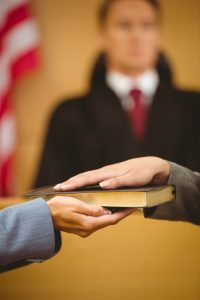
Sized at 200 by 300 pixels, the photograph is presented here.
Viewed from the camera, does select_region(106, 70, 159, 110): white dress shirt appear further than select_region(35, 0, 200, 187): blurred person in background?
Yes

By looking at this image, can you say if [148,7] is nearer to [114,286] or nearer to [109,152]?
[109,152]

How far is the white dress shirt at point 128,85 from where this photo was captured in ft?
5.82

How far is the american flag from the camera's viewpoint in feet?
6.33

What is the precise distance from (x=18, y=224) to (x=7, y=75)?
4.68 feet

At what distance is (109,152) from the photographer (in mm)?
1666

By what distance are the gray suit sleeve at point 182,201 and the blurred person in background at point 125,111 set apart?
863 mm

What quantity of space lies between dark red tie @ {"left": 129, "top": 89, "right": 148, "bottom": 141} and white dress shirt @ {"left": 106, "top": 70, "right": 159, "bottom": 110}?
14 mm

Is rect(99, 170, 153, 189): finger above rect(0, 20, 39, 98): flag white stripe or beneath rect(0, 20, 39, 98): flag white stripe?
beneath

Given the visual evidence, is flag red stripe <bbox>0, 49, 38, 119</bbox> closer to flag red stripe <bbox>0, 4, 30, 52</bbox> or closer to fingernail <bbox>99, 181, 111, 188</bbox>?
flag red stripe <bbox>0, 4, 30, 52</bbox>

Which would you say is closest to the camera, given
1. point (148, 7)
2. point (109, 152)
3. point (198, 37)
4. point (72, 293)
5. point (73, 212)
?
point (73, 212)

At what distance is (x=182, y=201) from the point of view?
0.74m

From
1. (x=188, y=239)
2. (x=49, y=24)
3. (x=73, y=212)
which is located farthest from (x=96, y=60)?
(x=73, y=212)

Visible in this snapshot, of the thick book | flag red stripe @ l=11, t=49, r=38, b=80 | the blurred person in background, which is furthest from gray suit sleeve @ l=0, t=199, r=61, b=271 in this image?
flag red stripe @ l=11, t=49, r=38, b=80

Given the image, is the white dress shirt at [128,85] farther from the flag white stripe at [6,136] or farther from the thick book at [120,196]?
the thick book at [120,196]
